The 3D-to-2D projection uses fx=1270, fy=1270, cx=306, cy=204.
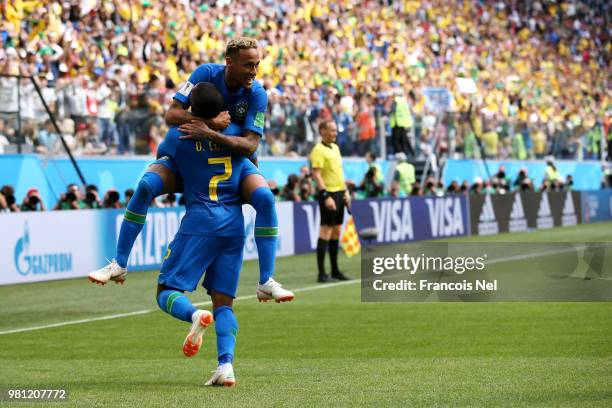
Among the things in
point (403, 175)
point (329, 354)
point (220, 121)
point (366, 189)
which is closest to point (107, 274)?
point (220, 121)

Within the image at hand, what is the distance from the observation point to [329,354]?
34.0ft

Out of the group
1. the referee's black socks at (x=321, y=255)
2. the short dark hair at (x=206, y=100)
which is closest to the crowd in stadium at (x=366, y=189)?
the referee's black socks at (x=321, y=255)

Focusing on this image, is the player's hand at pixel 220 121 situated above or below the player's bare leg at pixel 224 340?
above

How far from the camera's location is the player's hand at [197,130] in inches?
324

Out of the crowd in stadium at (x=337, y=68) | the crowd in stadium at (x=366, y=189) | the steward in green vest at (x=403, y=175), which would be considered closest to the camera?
the crowd in stadium at (x=366, y=189)

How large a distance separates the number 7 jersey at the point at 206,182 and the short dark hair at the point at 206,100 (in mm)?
187

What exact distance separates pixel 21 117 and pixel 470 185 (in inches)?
687

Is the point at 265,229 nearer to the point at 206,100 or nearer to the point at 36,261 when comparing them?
the point at 206,100

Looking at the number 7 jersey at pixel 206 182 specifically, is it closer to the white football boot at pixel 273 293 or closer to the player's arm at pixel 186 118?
the player's arm at pixel 186 118

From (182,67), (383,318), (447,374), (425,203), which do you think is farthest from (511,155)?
(447,374)

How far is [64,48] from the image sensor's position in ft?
82.9

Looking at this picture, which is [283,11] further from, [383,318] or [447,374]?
[447,374]

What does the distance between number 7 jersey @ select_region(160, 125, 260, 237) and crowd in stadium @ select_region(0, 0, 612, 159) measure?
12853mm

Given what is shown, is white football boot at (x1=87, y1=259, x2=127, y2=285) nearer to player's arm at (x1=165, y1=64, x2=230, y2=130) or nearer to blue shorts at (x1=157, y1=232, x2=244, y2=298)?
blue shorts at (x1=157, y1=232, x2=244, y2=298)
